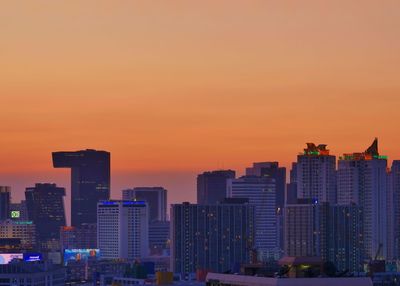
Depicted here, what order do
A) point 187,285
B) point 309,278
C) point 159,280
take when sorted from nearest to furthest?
point 309,278 → point 159,280 → point 187,285

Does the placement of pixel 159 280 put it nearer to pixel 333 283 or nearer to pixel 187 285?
pixel 187 285

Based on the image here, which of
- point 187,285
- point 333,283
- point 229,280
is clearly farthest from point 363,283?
point 187,285

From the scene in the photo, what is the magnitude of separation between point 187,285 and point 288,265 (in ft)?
387

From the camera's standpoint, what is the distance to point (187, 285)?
599ft

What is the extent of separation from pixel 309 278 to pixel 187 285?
392 ft

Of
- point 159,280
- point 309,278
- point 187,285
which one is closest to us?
point 309,278

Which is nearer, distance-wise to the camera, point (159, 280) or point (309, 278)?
point (309, 278)

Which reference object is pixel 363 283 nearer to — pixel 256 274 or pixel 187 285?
pixel 256 274

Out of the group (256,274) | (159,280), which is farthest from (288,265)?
(159,280)

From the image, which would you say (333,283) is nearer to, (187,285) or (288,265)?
(288,265)

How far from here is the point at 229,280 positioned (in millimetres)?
67500

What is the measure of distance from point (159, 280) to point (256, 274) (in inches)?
3371

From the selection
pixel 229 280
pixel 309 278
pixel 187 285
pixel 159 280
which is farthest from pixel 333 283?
pixel 187 285

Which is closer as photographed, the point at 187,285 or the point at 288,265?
the point at 288,265
